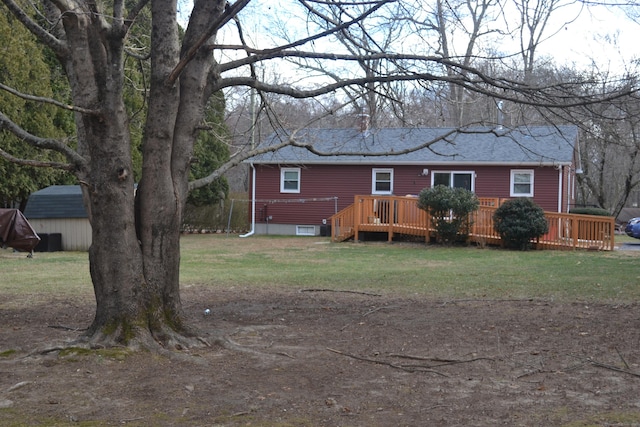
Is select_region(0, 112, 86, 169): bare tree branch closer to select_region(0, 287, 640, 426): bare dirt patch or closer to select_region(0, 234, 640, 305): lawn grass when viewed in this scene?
select_region(0, 287, 640, 426): bare dirt patch

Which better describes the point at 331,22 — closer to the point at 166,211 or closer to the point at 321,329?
the point at 166,211

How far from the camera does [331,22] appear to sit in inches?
293

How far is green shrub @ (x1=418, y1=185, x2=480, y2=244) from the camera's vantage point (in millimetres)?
21094

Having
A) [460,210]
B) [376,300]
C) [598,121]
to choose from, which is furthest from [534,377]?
[460,210]

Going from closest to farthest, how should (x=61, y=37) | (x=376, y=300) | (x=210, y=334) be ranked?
(x=210, y=334)
(x=61, y=37)
(x=376, y=300)

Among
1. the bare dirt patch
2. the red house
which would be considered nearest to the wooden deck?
the red house

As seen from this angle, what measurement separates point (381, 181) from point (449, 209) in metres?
7.81

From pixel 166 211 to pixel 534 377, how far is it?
3683 millimetres

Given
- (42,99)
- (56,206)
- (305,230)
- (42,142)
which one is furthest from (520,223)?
(42,99)

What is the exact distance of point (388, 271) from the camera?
14812 mm

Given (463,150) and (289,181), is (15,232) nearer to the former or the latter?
(289,181)

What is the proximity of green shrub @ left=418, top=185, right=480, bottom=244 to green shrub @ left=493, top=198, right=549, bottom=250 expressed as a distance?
1009 millimetres

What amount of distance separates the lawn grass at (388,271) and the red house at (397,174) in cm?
671

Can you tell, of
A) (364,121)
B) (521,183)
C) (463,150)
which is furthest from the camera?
(463,150)
